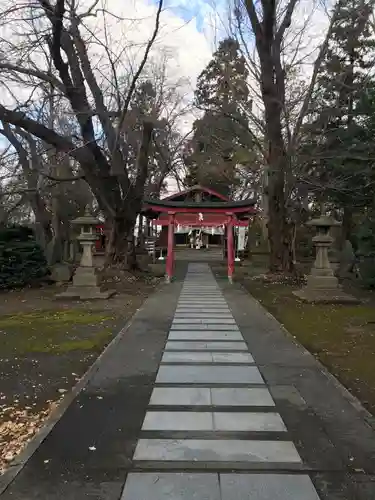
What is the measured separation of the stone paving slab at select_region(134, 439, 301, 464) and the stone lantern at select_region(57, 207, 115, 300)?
9527 millimetres

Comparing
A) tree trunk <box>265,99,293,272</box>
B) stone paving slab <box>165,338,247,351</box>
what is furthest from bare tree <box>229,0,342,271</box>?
stone paving slab <box>165,338,247,351</box>

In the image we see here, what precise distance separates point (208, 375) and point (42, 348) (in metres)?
2.81

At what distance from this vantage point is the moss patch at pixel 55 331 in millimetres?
7133

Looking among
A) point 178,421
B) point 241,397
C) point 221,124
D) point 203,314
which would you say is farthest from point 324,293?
point 221,124

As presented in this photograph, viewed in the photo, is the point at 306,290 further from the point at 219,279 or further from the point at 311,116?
the point at 311,116

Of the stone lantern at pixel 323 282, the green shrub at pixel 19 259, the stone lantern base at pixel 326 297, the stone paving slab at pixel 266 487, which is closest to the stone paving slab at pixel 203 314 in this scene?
the stone lantern base at pixel 326 297

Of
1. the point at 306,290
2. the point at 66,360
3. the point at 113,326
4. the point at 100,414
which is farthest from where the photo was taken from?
the point at 306,290

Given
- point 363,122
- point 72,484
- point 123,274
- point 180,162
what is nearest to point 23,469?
point 72,484

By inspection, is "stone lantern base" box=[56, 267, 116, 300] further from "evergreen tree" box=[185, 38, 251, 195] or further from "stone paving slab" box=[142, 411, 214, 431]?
"stone paving slab" box=[142, 411, 214, 431]

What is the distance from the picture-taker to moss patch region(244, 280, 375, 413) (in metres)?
5.59

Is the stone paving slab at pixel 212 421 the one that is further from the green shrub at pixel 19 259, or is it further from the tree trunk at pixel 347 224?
the tree trunk at pixel 347 224

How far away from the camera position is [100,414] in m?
4.23

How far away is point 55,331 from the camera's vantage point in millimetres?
8391

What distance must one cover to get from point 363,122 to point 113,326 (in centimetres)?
1373
